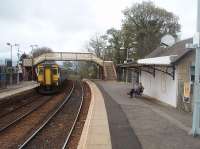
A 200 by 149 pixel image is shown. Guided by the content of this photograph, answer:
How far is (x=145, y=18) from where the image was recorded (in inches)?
2773

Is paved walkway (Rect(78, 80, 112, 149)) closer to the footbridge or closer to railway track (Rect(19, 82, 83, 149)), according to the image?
railway track (Rect(19, 82, 83, 149))

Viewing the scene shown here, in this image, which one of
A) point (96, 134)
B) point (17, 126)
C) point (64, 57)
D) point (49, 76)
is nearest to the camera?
point (96, 134)

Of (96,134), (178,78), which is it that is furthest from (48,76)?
(96,134)

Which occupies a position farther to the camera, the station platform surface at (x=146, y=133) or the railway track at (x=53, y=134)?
the railway track at (x=53, y=134)

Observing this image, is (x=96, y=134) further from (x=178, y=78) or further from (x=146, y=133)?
(x=178, y=78)

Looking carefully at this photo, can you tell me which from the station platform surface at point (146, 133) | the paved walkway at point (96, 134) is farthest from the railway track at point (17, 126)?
the station platform surface at point (146, 133)

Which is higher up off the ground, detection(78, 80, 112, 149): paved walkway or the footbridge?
the footbridge

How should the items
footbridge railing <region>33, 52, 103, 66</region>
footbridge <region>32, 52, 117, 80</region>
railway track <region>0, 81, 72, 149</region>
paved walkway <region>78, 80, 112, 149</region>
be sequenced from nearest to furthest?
paved walkway <region>78, 80, 112, 149</region> → railway track <region>0, 81, 72, 149</region> → footbridge <region>32, 52, 117, 80</region> → footbridge railing <region>33, 52, 103, 66</region>

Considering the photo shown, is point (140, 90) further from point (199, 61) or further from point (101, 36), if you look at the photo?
point (101, 36)

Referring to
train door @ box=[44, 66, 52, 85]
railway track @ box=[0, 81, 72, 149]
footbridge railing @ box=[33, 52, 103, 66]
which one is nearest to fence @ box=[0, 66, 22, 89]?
train door @ box=[44, 66, 52, 85]

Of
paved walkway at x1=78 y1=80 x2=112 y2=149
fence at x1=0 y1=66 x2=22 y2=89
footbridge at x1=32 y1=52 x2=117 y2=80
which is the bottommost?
paved walkway at x1=78 y1=80 x2=112 y2=149

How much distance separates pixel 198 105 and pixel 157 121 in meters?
3.40

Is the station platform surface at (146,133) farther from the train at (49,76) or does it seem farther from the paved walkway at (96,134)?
the train at (49,76)

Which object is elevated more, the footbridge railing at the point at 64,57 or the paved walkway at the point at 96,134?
the footbridge railing at the point at 64,57
